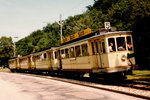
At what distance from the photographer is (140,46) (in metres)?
11.2

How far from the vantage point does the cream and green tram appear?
11388 mm

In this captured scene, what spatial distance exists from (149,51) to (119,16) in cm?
2978

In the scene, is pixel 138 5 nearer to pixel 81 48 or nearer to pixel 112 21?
pixel 112 21

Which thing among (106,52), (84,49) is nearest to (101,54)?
(106,52)

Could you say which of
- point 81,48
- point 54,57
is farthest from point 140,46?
point 54,57

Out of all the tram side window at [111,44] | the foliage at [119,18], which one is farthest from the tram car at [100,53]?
the foliage at [119,18]

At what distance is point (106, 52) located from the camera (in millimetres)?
11508

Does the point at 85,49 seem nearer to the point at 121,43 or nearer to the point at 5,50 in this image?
the point at 121,43

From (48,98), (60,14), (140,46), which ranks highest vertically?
(60,14)

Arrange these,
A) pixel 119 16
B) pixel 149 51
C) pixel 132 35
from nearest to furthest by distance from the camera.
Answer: pixel 149 51, pixel 132 35, pixel 119 16

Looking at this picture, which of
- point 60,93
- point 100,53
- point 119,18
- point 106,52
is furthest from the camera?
point 119,18

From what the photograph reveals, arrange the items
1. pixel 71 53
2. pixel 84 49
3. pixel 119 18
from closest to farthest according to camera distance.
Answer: pixel 84 49 → pixel 71 53 → pixel 119 18

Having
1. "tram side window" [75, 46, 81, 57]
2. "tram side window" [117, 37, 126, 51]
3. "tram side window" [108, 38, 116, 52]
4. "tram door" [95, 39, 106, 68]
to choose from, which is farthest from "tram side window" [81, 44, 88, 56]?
"tram side window" [117, 37, 126, 51]

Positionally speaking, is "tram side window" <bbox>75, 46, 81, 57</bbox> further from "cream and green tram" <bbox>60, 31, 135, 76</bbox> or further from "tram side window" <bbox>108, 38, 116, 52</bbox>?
"tram side window" <bbox>108, 38, 116, 52</bbox>
